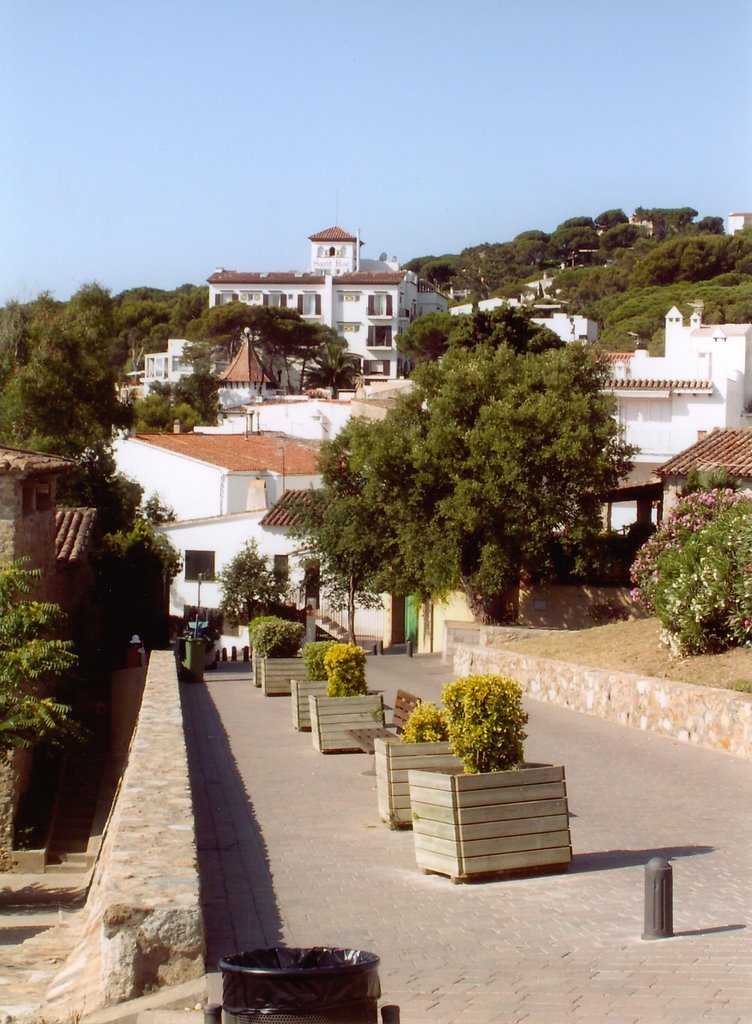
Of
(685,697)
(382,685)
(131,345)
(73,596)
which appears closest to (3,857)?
(382,685)

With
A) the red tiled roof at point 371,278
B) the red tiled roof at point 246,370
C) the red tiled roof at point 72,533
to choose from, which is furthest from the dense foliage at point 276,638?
the red tiled roof at point 371,278

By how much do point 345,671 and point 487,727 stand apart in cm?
738

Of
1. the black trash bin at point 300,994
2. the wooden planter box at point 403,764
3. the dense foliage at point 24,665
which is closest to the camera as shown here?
the black trash bin at point 300,994

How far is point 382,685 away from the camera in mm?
25641

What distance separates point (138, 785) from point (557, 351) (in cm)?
2443

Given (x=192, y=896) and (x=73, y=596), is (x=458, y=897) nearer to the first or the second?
(x=192, y=896)

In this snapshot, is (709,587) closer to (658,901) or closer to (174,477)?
(658,901)

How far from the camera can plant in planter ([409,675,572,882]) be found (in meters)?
8.36

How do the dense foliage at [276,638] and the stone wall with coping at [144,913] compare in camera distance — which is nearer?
the stone wall with coping at [144,913]

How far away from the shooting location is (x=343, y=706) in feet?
50.4

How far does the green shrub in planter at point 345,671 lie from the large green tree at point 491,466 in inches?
574

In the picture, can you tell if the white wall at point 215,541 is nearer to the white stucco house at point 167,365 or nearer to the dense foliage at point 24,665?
the dense foliage at point 24,665

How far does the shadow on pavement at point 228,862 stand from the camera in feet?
24.2

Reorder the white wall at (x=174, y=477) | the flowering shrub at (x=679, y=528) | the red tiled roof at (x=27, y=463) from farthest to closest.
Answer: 1. the white wall at (x=174, y=477)
2. the red tiled roof at (x=27, y=463)
3. the flowering shrub at (x=679, y=528)
